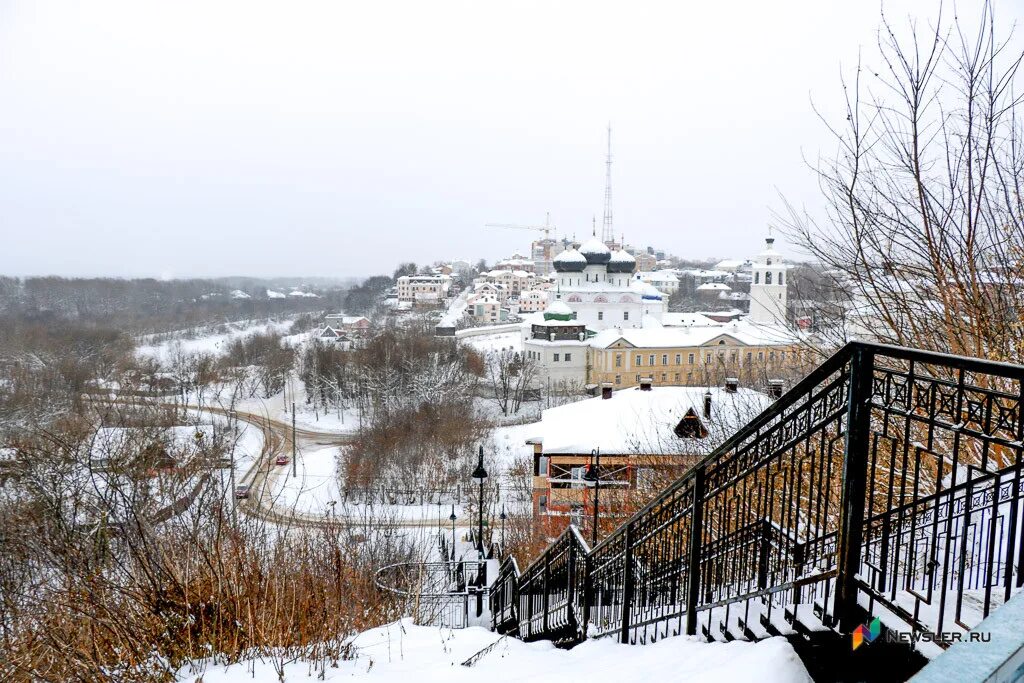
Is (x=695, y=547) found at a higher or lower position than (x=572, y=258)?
lower

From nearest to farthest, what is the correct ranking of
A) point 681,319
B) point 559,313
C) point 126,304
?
1. point 559,313
2. point 681,319
3. point 126,304

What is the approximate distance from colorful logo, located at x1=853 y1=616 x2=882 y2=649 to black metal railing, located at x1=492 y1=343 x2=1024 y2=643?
0.09 m

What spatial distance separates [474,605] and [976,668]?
42.7 feet

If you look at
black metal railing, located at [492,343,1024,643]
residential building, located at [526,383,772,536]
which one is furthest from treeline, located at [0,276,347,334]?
black metal railing, located at [492,343,1024,643]

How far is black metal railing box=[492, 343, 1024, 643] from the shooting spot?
2590mm

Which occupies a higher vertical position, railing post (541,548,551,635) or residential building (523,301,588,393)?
railing post (541,548,551,635)

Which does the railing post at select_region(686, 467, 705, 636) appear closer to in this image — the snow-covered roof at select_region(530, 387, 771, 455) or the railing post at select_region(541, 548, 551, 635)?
the railing post at select_region(541, 548, 551, 635)

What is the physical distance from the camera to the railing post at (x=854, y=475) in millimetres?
2936

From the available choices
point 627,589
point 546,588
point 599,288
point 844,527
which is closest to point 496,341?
point 599,288

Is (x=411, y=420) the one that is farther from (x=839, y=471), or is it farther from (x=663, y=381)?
(x=839, y=471)

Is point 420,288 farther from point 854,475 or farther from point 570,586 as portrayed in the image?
point 854,475

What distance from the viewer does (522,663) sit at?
4.55m

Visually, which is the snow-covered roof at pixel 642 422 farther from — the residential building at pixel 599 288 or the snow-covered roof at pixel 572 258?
the snow-covered roof at pixel 572 258

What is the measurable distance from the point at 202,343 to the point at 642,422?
81746mm
